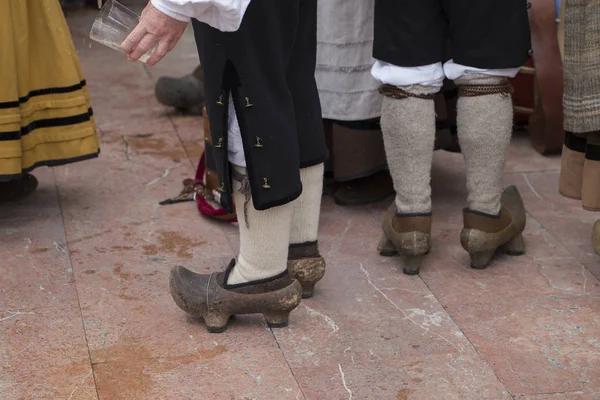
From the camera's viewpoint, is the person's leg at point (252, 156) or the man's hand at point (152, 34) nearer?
the man's hand at point (152, 34)

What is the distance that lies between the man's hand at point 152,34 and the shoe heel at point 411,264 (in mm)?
969

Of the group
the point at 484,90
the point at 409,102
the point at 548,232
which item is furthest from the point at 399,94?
the point at 548,232

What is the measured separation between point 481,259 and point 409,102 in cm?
48

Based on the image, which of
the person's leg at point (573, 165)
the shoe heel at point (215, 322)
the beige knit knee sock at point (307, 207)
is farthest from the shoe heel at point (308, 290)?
the person's leg at point (573, 165)

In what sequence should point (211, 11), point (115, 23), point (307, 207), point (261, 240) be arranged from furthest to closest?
1. point (307, 207)
2. point (261, 240)
3. point (115, 23)
4. point (211, 11)

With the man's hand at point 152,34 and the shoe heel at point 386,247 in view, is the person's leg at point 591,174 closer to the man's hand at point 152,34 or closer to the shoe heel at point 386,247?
the shoe heel at point 386,247

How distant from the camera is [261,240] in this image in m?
2.27

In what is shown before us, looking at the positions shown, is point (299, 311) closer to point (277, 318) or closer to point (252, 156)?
point (277, 318)

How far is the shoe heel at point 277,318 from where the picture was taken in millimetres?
2348

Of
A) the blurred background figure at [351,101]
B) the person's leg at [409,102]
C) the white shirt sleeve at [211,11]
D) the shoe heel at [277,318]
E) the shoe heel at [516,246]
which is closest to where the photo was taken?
the white shirt sleeve at [211,11]

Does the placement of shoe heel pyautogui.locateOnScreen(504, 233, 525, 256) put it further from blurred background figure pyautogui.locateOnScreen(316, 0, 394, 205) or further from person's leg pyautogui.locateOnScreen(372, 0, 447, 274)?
blurred background figure pyautogui.locateOnScreen(316, 0, 394, 205)

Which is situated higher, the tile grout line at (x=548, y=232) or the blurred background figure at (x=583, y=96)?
the blurred background figure at (x=583, y=96)

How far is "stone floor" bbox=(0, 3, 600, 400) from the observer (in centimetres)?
212

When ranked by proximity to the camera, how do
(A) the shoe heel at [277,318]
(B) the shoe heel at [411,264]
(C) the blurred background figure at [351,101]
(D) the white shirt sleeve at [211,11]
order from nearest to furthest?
(D) the white shirt sleeve at [211,11]
(A) the shoe heel at [277,318]
(B) the shoe heel at [411,264]
(C) the blurred background figure at [351,101]
